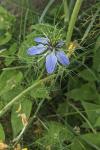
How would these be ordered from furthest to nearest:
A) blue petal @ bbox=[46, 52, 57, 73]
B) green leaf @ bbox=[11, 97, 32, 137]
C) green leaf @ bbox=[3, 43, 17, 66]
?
green leaf @ bbox=[3, 43, 17, 66] → green leaf @ bbox=[11, 97, 32, 137] → blue petal @ bbox=[46, 52, 57, 73]

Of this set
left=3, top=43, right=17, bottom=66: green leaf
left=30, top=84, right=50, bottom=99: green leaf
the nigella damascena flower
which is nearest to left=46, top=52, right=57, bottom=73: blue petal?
the nigella damascena flower

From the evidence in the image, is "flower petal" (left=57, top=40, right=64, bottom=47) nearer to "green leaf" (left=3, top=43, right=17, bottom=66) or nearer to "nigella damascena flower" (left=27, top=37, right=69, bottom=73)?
"nigella damascena flower" (left=27, top=37, right=69, bottom=73)

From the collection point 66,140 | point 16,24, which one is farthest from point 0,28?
point 66,140

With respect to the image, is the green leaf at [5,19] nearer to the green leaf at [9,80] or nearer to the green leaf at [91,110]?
the green leaf at [9,80]

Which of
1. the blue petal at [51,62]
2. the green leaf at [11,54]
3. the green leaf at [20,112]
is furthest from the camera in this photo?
the green leaf at [11,54]

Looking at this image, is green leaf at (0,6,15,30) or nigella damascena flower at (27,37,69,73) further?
green leaf at (0,6,15,30)

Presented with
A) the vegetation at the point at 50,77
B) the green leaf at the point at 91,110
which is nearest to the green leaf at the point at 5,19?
the vegetation at the point at 50,77
